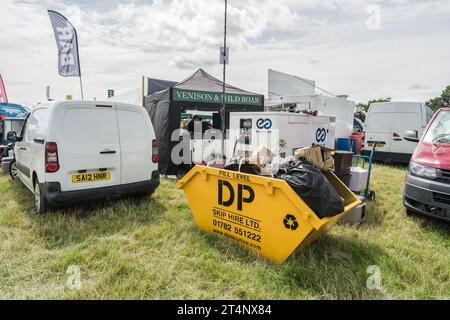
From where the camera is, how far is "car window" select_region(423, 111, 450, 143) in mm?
4282

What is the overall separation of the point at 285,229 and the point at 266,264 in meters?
0.43

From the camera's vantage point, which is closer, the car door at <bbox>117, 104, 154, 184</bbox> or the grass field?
the grass field

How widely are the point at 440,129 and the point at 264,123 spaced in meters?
2.82

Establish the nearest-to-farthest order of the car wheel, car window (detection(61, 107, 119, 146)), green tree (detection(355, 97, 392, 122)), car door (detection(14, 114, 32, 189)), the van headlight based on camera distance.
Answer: the van headlight
car window (detection(61, 107, 119, 146))
car door (detection(14, 114, 32, 189))
the car wheel
green tree (detection(355, 97, 392, 122))

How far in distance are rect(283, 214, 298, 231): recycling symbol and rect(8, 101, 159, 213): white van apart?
275cm

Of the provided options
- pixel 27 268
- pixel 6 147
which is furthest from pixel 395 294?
pixel 6 147

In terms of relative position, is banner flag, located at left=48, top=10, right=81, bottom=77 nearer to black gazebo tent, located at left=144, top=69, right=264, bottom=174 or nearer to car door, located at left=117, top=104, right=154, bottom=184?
black gazebo tent, located at left=144, top=69, right=264, bottom=174

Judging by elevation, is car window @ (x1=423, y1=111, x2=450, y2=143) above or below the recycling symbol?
above

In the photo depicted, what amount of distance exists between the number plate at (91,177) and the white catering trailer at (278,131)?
2.55 meters

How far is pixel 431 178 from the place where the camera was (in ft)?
12.4

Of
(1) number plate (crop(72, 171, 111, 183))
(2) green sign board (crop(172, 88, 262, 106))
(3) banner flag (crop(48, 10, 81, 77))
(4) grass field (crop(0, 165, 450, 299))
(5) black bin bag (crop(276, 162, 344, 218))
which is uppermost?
(3) banner flag (crop(48, 10, 81, 77))

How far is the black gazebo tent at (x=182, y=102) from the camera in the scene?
24.3ft

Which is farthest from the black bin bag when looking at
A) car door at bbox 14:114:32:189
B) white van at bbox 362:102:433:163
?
white van at bbox 362:102:433:163
